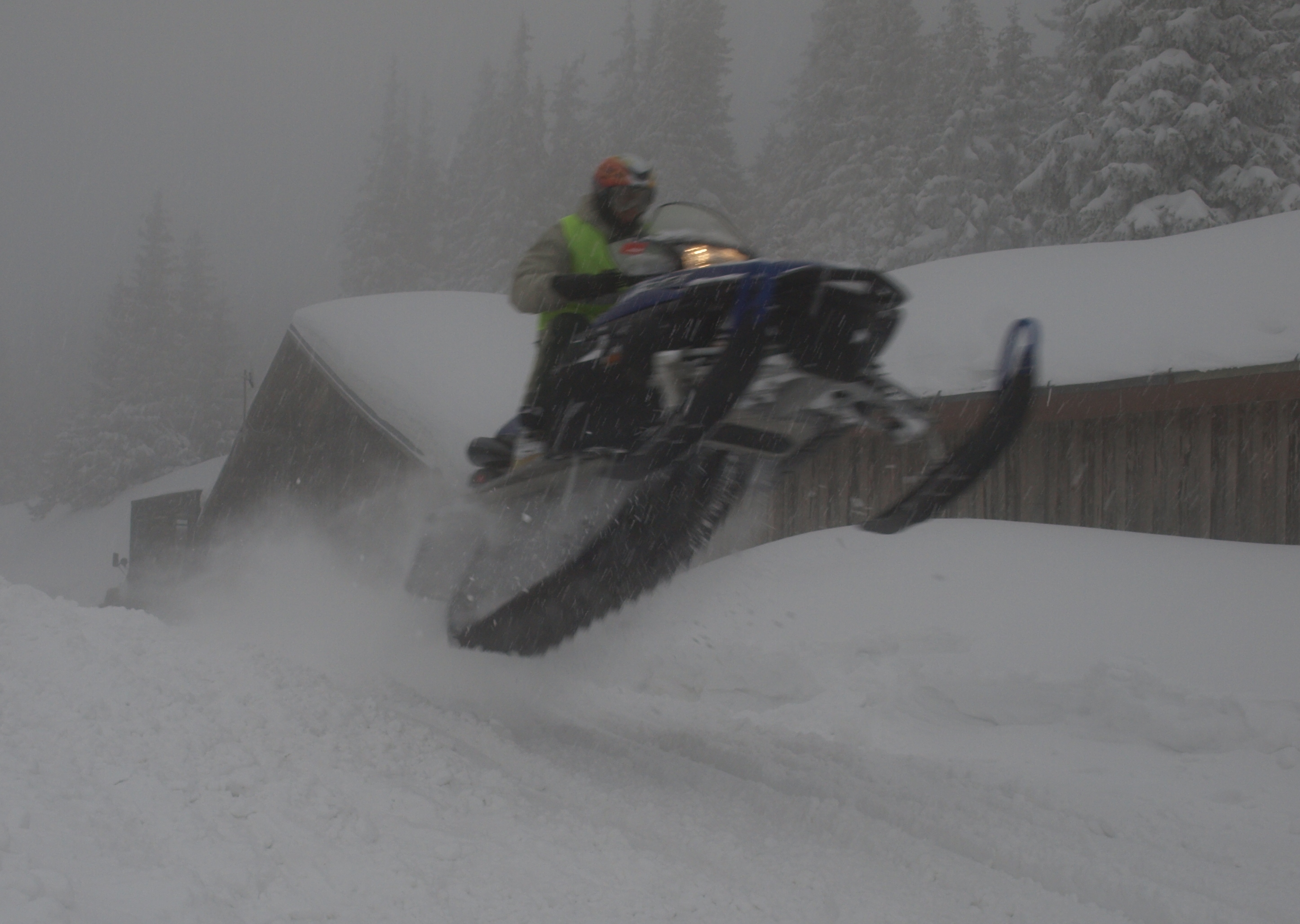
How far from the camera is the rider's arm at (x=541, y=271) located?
13.1ft

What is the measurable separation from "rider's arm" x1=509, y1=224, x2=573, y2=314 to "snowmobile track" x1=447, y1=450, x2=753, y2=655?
931 millimetres

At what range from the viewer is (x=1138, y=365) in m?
6.20

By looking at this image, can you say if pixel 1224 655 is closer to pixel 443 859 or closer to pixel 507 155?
pixel 443 859

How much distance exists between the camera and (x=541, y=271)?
406 centimetres

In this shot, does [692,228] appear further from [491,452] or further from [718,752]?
[718,752]

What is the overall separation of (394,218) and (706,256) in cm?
2891

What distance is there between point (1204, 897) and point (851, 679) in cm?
226

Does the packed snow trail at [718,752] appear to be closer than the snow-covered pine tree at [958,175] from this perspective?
Yes

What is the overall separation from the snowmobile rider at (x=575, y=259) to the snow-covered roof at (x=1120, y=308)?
3.45 m

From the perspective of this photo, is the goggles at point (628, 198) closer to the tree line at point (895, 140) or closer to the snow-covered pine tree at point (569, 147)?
the tree line at point (895, 140)

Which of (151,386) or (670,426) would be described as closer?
(670,426)

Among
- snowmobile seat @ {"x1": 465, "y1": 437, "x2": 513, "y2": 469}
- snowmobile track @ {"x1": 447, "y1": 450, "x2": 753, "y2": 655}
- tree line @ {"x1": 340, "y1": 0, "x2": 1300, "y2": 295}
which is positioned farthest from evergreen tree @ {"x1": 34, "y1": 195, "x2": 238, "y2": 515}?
snowmobile track @ {"x1": 447, "y1": 450, "x2": 753, "y2": 655}

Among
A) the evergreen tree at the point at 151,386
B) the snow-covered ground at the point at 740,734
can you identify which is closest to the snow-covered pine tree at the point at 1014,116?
the snow-covered ground at the point at 740,734

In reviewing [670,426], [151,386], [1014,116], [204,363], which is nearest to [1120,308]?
[670,426]
